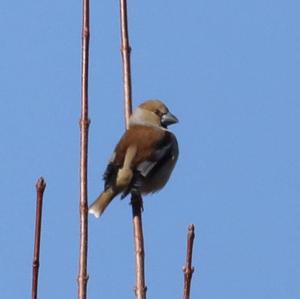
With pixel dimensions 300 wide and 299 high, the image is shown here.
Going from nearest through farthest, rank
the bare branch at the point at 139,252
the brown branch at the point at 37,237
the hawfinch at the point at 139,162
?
the brown branch at the point at 37,237
the bare branch at the point at 139,252
the hawfinch at the point at 139,162

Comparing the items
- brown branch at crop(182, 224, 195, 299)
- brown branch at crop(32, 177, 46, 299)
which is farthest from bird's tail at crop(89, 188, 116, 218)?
brown branch at crop(32, 177, 46, 299)

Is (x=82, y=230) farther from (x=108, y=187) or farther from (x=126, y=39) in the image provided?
(x=108, y=187)

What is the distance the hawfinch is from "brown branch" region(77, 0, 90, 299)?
6.23ft

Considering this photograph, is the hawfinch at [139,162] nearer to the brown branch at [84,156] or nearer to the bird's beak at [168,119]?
the bird's beak at [168,119]

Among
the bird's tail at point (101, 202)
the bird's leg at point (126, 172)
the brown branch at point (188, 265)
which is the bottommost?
the brown branch at point (188, 265)

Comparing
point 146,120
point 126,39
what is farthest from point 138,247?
point 146,120

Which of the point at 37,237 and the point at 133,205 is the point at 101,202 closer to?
the point at 133,205

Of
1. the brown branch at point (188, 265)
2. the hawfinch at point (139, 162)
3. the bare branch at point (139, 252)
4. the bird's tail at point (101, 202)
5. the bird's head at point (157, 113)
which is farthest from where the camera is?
the bird's head at point (157, 113)

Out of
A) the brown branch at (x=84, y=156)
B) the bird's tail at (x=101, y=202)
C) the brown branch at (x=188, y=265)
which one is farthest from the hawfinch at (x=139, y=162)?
the brown branch at (x=188, y=265)

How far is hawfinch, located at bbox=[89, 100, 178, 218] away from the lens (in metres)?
5.75

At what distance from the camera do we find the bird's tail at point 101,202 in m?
5.39

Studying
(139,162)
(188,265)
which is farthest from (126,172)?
(188,265)

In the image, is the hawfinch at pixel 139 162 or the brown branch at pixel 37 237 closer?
the brown branch at pixel 37 237

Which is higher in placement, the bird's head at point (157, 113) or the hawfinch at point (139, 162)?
the bird's head at point (157, 113)
